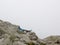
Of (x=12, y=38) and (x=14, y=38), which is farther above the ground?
(x=14, y=38)

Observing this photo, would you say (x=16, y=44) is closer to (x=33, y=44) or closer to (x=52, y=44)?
(x=33, y=44)

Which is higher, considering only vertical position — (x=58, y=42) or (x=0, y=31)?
(x=58, y=42)

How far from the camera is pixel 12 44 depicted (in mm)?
13016

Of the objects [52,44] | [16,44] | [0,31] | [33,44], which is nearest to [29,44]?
[33,44]

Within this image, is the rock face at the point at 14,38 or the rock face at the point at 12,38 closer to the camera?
the rock face at the point at 12,38

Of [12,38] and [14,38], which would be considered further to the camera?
[14,38]

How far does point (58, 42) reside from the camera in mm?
22594

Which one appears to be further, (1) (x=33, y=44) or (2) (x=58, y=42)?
(2) (x=58, y=42)

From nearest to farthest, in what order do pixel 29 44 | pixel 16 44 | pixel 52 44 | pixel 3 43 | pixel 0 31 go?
1. pixel 3 43
2. pixel 16 44
3. pixel 29 44
4. pixel 0 31
5. pixel 52 44

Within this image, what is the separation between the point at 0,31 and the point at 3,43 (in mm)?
4044

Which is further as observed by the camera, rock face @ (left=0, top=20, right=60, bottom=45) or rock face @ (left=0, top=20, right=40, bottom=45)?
rock face @ (left=0, top=20, right=60, bottom=45)

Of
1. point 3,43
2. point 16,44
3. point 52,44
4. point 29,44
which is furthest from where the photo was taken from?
point 52,44

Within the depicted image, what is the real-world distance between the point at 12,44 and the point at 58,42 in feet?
36.3

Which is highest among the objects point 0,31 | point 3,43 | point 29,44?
point 0,31
